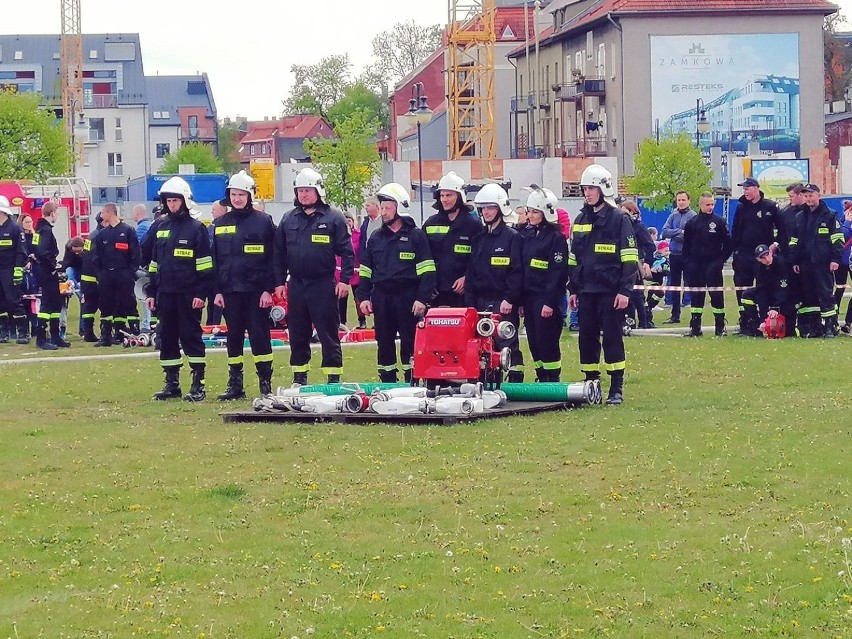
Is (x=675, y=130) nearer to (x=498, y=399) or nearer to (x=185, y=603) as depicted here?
(x=498, y=399)

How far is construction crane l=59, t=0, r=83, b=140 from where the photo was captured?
11156cm

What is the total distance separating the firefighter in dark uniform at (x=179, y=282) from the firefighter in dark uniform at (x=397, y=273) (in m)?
1.76

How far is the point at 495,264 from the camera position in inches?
587

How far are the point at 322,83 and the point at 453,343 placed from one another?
401ft

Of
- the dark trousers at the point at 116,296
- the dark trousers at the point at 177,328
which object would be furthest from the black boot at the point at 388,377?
the dark trousers at the point at 116,296

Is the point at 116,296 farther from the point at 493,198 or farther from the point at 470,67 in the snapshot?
the point at 470,67

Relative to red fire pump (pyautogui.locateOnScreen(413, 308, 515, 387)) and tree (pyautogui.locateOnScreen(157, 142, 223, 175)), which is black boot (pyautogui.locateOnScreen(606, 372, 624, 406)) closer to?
red fire pump (pyautogui.locateOnScreen(413, 308, 515, 387))

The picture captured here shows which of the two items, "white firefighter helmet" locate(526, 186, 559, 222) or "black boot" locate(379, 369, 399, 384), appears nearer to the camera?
"white firefighter helmet" locate(526, 186, 559, 222)

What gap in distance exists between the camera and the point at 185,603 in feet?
24.1

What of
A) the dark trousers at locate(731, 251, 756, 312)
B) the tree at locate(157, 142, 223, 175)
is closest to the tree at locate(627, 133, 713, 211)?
the dark trousers at locate(731, 251, 756, 312)

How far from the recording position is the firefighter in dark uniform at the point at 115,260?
2206 centimetres

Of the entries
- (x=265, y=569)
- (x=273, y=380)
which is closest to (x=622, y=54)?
(x=273, y=380)

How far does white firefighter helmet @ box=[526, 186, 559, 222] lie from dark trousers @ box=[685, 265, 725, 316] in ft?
22.5

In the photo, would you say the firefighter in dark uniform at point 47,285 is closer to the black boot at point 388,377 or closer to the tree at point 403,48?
the black boot at point 388,377
